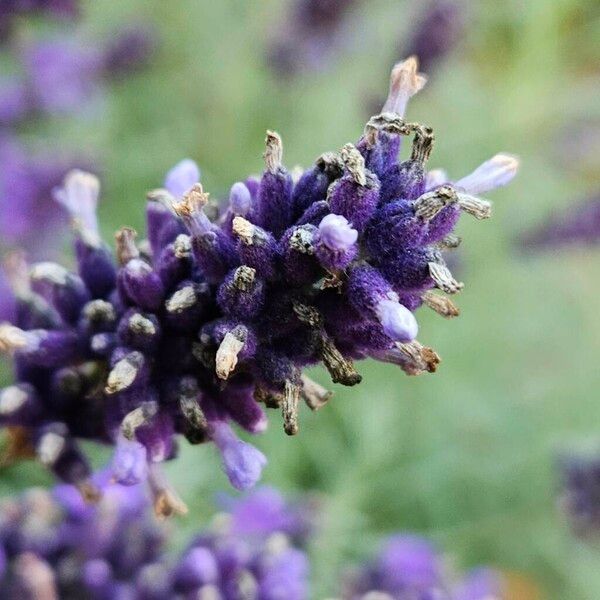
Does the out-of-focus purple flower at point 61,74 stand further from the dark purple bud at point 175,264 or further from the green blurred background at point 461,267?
the dark purple bud at point 175,264

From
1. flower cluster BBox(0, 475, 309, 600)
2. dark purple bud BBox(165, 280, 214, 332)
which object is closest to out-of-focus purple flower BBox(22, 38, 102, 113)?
flower cluster BBox(0, 475, 309, 600)

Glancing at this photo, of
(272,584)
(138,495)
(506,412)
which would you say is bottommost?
(272,584)

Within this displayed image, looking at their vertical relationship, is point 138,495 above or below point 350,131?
below

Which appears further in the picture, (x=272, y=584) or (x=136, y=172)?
(x=136, y=172)

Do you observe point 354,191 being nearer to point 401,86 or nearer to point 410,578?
point 401,86

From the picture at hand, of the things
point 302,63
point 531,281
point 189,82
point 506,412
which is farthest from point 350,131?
point 506,412

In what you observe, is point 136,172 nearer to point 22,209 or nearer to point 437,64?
point 22,209
